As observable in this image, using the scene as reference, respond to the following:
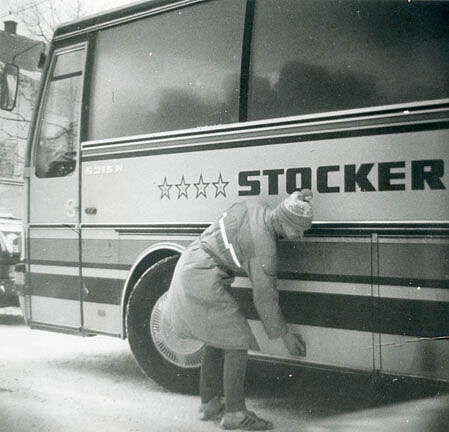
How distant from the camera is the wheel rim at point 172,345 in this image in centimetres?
590

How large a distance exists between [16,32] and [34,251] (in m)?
6.38

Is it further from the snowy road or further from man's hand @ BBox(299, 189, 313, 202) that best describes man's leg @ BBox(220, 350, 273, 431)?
man's hand @ BBox(299, 189, 313, 202)

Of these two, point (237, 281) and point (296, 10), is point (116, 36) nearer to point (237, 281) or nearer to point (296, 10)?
point (296, 10)

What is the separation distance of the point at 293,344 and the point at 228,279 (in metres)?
0.60


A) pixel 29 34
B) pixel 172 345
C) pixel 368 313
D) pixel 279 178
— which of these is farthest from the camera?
pixel 29 34

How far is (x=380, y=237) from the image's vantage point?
4.68 metres

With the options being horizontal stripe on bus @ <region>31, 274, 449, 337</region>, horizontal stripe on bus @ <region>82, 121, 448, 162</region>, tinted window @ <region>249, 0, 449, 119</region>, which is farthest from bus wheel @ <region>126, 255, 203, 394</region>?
tinted window @ <region>249, 0, 449, 119</region>

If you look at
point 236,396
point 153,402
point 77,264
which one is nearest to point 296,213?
point 236,396

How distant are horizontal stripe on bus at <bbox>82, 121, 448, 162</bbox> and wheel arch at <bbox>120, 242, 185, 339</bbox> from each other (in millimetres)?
746

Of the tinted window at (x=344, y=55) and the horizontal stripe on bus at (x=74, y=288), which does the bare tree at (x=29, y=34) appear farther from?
the tinted window at (x=344, y=55)

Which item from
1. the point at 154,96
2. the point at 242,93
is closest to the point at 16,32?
the point at 154,96

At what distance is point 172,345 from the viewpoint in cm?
598

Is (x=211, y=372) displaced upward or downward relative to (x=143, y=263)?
→ downward

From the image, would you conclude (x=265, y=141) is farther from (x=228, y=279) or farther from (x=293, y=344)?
(x=293, y=344)
